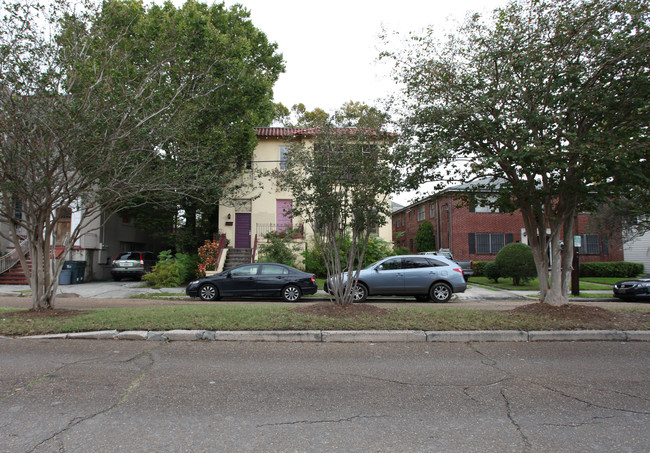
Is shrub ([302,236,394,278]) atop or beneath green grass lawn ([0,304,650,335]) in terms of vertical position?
atop

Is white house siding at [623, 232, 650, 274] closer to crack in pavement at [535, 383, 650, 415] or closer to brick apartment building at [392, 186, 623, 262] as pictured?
brick apartment building at [392, 186, 623, 262]

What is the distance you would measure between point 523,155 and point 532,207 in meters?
2.34

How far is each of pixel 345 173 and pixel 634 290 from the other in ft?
43.0

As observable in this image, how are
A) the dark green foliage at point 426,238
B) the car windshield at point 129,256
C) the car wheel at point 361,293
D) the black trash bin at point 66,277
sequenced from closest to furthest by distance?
the car wheel at point 361,293 → the black trash bin at point 66,277 → the car windshield at point 129,256 → the dark green foliage at point 426,238

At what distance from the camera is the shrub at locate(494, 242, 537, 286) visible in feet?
62.6

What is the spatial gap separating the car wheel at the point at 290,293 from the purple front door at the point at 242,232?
34.1 ft

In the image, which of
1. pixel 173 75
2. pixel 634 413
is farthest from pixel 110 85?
pixel 634 413

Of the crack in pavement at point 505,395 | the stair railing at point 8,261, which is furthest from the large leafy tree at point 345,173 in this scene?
the stair railing at point 8,261

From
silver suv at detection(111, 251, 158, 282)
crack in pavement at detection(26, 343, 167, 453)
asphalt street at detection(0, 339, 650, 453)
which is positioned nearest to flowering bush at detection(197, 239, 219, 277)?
silver suv at detection(111, 251, 158, 282)

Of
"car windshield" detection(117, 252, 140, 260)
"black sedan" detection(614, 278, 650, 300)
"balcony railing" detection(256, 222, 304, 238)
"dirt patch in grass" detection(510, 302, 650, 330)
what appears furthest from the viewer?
"car windshield" detection(117, 252, 140, 260)

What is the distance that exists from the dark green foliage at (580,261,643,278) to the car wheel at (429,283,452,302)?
56.7 feet

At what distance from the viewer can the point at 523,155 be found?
23.3 ft

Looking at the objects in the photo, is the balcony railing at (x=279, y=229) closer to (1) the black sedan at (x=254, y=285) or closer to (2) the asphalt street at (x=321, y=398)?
(1) the black sedan at (x=254, y=285)

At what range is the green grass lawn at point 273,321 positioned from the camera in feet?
24.1
